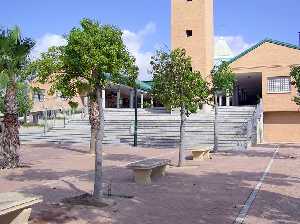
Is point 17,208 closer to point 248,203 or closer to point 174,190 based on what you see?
point 248,203

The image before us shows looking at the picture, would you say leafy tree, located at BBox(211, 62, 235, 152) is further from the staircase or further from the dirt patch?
A: the dirt patch

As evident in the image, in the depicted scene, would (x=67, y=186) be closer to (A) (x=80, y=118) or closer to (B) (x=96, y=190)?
(B) (x=96, y=190)

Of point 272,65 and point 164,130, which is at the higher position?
point 272,65

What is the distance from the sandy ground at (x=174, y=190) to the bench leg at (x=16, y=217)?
0.53 m

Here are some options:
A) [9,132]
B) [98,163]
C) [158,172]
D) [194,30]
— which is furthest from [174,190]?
[194,30]

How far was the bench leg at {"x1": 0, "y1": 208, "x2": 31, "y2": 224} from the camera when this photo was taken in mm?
7781

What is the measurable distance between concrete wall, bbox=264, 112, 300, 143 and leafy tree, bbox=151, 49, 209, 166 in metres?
22.8

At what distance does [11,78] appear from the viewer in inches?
687

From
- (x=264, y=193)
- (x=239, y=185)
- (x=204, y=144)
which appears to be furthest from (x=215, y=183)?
(x=204, y=144)

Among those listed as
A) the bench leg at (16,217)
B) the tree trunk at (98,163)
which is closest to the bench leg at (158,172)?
the tree trunk at (98,163)

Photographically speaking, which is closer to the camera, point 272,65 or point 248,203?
point 248,203

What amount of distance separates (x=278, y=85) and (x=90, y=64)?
3087 centimetres

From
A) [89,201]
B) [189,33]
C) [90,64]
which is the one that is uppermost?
[189,33]

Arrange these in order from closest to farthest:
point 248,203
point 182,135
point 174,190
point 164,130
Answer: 1. point 248,203
2. point 174,190
3. point 182,135
4. point 164,130
